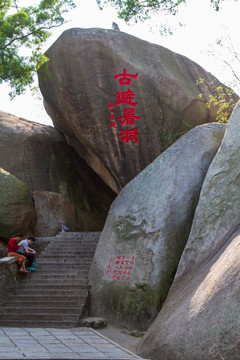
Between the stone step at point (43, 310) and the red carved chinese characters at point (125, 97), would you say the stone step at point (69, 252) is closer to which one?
the stone step at point (43, 310)

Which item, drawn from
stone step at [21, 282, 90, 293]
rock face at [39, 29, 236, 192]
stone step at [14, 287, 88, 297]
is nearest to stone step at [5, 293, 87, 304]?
stone step at [14, 287, 88, 297]

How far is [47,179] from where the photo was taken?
51.5 ft

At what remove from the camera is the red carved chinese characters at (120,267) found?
8422 mm

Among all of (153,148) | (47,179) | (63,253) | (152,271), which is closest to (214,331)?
(152,271)

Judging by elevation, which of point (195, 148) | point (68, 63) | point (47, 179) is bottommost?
point (47, 179)

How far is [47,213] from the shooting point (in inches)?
511

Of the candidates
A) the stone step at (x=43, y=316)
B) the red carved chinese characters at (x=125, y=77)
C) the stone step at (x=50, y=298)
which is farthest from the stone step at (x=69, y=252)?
the red carved chinese characters at (x=125, y=77)

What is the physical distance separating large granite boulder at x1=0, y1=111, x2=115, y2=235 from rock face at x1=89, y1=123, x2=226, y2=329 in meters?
5.55

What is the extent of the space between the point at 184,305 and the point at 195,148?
4.59 metres

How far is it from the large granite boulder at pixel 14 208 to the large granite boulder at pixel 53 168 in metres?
2.65

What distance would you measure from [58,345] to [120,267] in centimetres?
299

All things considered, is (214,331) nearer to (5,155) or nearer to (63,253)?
(63,253)

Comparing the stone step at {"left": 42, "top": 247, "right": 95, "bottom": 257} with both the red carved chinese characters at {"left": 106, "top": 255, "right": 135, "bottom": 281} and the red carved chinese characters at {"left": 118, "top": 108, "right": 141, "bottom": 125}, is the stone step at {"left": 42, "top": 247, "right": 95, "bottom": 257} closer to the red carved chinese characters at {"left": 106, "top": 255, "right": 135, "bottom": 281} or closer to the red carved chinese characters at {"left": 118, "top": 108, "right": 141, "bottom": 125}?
the red carved chinese characters at {"left": 106, "top": 255, "right": 135, "bottom": 281}

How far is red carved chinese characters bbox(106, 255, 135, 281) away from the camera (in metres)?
8.42
